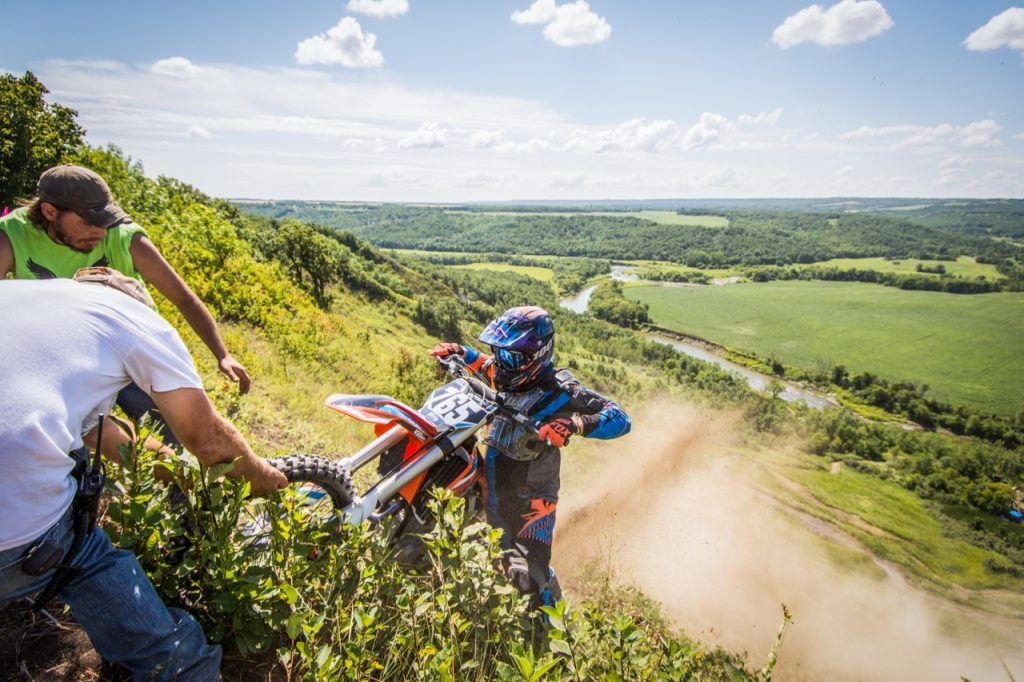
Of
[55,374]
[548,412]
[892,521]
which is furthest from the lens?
[892,521]

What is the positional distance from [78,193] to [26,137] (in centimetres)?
2543

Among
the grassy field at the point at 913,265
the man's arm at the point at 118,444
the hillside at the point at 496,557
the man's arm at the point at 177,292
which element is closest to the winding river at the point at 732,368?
the hillside at the point at 496,557

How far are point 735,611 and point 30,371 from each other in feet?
37.6

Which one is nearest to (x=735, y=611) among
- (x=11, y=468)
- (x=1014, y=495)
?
(x=11, y=468)

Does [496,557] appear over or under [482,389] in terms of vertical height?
under

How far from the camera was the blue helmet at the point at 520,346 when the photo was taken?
4.55 meters

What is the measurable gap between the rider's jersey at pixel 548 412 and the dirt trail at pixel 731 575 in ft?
5.00


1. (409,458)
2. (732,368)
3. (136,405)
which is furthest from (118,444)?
(732,368)

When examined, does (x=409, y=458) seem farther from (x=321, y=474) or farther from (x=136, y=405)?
(x=136, y=405)

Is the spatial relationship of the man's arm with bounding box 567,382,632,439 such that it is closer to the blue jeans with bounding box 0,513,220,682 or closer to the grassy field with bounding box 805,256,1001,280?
the blue jeans with bounding box 0,513,220,682

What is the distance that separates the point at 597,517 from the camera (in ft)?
33.3

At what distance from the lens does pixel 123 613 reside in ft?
5.81

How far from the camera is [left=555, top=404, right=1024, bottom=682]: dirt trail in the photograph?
29.4 ft

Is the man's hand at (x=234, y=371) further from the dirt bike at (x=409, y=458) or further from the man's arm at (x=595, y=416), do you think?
the man's arm at (x=595, y=416)
